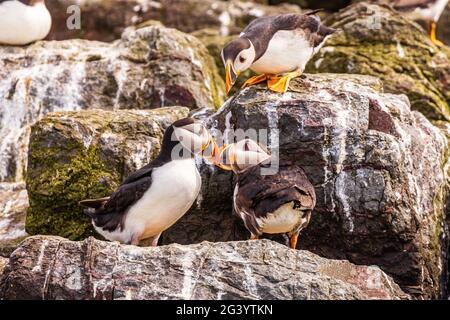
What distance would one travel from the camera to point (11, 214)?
9.18 m

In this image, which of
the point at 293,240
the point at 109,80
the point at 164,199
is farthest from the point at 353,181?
the point at 109,80

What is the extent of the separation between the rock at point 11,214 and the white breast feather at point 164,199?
1.14 meters

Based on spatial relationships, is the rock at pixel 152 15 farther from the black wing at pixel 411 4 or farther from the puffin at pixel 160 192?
the puffin at pixel 160 192

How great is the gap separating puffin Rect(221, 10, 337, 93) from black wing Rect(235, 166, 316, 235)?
952mm

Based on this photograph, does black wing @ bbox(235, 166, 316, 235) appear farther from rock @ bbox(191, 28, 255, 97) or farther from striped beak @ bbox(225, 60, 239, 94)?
rock @ bbox(191, 28, 255, 97)

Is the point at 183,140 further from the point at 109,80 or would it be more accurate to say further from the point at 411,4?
the point at 411,4

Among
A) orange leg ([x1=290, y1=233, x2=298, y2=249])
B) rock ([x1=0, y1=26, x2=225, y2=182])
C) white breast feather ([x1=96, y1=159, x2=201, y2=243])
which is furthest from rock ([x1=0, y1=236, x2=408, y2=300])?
rock ([x1=0, y1=26, x2=225, y2=182])

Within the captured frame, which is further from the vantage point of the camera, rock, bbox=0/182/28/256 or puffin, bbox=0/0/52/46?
puffin, bbox=0/0/52/46

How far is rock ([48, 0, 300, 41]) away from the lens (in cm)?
1452

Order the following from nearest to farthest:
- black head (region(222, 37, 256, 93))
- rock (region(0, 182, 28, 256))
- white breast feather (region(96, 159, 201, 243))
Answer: white breast feather (region(96, 159, 201, 243)) < black head (region(222, 37, 256, 93)) < rock (region(0, 182, 28, 256))

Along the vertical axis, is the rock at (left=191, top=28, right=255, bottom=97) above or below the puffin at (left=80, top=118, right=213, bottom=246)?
below

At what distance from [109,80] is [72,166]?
7.88ft

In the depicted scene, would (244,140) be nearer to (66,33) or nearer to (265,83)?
(265,83)
